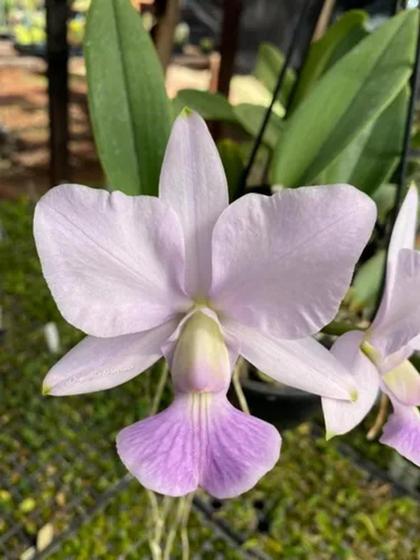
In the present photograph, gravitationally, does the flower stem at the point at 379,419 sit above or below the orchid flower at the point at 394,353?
below

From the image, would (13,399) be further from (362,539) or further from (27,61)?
(27,61)

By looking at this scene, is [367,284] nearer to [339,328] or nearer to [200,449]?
[339,328]

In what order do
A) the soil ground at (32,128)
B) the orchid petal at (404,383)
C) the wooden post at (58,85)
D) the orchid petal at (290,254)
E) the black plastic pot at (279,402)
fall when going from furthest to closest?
the soil ground at (32,128) → the wooden post at (58,85) → the black plastic pot at (279,402) → the orchid petal at (404,383) → the orchid petal at (290,254)

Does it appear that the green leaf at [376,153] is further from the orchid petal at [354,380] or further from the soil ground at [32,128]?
the soil ground at [32,128]

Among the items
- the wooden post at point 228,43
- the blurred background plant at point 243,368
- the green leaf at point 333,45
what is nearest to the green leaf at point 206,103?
the blurred background plant at point 243,368

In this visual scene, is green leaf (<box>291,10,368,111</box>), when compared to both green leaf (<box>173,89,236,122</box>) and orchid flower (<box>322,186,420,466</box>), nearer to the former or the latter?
green leaf (<box>173,89,236,122</box>)

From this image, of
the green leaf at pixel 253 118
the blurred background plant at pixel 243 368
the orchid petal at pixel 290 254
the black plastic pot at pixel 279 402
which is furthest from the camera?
the green leaf at pixel 253 118

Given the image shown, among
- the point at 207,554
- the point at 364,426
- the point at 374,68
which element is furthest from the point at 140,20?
the point at 364,426
